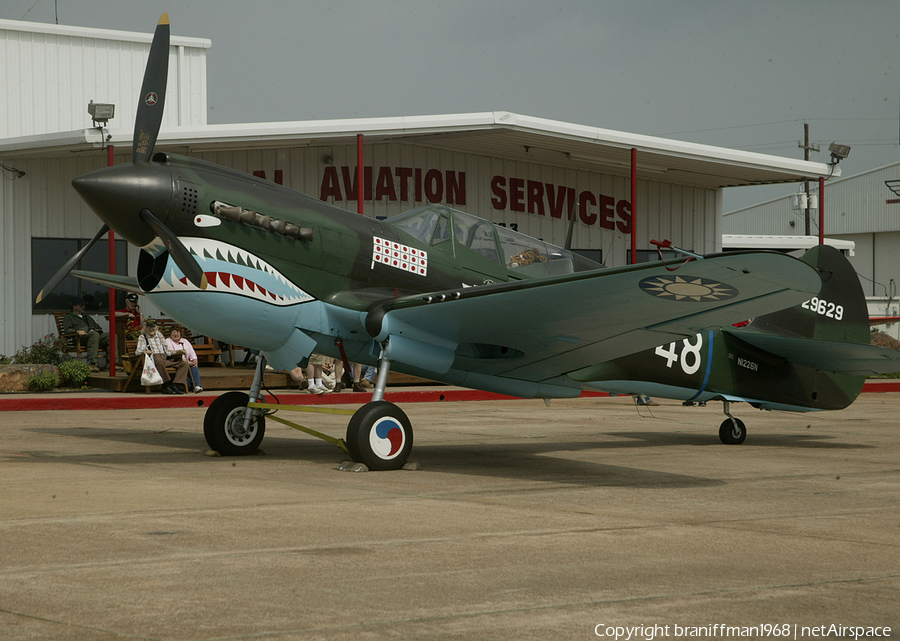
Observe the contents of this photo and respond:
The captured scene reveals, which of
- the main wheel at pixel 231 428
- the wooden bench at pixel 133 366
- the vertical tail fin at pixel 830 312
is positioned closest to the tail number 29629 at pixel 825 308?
the vertical tail fin at pixel 830 312

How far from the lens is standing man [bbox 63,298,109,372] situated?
17.6 meters

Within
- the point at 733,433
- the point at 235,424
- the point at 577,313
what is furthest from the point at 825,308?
the point at 235,424

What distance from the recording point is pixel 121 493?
5.36m

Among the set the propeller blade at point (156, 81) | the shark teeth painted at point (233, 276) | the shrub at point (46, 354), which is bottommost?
the shrub at point (46, 354)

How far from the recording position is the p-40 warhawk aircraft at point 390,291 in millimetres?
6004

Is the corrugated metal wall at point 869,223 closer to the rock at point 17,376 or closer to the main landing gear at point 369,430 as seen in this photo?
the rock at point 17,376

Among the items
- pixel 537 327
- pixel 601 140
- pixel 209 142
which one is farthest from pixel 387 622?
pixel 601 140

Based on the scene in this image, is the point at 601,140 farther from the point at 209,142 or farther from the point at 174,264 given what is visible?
the point at 174,264

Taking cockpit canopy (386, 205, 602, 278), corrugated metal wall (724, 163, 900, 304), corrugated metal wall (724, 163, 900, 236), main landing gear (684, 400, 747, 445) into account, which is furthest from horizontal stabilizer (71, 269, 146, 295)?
corrugated metal wall (724, 163, 900, 236)

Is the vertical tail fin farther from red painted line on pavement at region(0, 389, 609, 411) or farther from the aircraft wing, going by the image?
red painted line on pavement at region(0, 389, 609, 411)

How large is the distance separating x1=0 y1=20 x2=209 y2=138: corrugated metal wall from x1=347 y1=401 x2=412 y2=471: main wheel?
745 inches

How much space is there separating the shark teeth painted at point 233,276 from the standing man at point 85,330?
1229cm

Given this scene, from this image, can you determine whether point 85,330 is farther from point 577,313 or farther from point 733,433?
point 577,313

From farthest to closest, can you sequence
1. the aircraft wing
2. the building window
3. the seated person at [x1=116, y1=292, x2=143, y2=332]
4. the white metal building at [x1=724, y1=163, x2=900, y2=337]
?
the white metal building at [x1=724, y1=163, x2=900, y2=337] → the building window → the seated person at [x1=116, y1=292, x2=143, y2=332] → the aircraft wing
